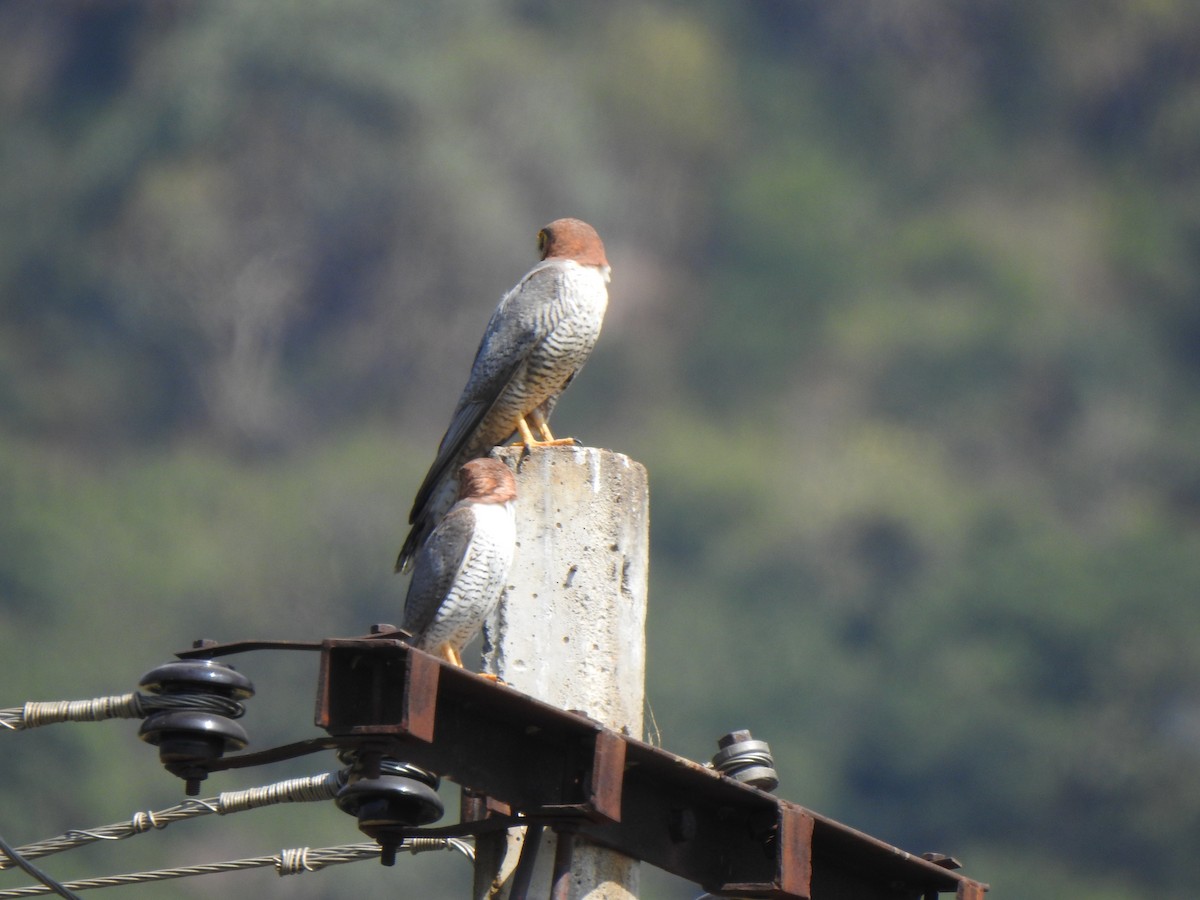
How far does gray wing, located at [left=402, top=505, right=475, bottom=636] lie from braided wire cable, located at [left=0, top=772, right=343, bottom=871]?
717mm

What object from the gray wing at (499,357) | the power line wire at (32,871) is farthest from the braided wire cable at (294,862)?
the gray wing at (499,357)

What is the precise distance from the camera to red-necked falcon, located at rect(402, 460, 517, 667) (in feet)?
24.0

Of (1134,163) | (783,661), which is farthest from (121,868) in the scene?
(1134,163)

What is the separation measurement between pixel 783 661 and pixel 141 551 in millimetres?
14356

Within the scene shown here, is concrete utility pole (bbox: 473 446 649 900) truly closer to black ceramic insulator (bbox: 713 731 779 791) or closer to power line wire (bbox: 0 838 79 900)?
black ceramic insulator (bbox: 713 731 779 791)

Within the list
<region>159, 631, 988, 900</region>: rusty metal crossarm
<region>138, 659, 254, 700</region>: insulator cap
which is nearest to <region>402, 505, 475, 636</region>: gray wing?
<region>159, 631, 988, 900</region>: rusty metal crossarm

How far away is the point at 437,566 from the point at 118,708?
148cm

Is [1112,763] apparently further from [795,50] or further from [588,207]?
[795,50]

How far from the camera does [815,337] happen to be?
230 ft

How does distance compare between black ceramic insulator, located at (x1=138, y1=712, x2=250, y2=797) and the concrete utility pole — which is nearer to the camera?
black ceramic insulator, located at (x1=138, y1=712, x2=250, y2=797)

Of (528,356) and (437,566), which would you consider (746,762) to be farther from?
(528,356)

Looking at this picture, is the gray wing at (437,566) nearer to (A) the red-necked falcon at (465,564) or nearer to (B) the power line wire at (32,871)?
(A) the red-necked falcon at (465,564)

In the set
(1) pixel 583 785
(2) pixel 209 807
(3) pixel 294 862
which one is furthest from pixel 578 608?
(3) pixel 294 862

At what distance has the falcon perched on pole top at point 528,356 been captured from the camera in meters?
9.62
